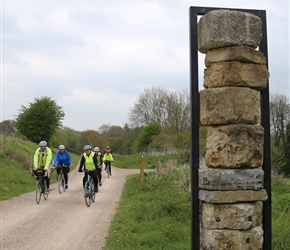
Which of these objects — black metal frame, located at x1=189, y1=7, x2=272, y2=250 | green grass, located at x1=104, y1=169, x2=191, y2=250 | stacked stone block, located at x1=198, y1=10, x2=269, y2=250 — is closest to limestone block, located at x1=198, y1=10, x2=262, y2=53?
stacked stone block, located at x1=198, y1=10, x2=269, y2=250

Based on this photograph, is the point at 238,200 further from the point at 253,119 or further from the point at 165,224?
the point at 165,224

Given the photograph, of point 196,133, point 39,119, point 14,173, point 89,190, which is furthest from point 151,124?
point 196,133

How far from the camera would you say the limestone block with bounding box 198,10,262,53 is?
4.25m

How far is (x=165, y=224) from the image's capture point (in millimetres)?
8555

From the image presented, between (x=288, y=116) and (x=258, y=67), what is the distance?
111ft

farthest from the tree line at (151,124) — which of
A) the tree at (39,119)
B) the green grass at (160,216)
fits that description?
the green grass at (160,216)

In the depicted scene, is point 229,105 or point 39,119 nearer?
point 229,105

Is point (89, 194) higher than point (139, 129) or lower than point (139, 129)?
lower

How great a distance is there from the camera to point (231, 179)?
4164 millimetres

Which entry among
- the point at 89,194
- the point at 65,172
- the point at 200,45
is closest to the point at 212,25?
the point at 200,45

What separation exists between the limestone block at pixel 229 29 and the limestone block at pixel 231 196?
163cm

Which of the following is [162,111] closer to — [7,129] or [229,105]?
[7,129]

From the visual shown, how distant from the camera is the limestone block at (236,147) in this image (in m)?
4.19

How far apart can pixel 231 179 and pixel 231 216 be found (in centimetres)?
40
